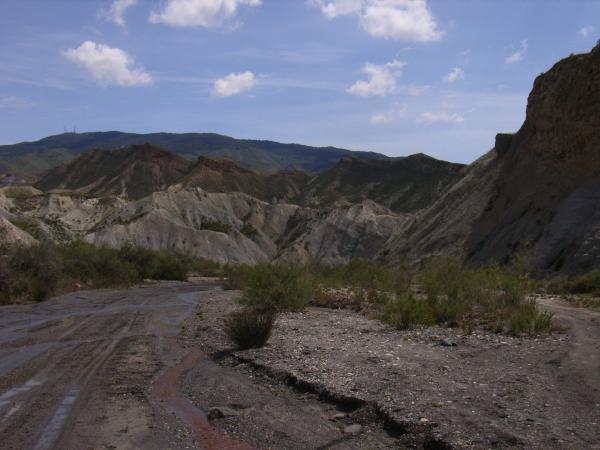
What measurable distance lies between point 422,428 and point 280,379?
3.99 m

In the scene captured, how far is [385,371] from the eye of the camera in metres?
11.2

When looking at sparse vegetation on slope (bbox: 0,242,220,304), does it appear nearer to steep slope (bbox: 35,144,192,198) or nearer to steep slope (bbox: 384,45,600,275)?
steep slope (bbox: 384,45,600,275)

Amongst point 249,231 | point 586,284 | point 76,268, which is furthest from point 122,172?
point 586,284

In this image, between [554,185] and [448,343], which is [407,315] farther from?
[554,185]

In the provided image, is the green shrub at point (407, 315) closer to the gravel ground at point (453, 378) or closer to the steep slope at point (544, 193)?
the gravel ground at point (453, 378)

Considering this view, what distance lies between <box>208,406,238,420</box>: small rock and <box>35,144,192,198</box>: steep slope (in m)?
152

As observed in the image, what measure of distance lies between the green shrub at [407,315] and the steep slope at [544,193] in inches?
597

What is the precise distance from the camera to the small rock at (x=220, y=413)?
9328 millimetres

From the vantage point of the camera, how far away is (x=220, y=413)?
9383 millimetres

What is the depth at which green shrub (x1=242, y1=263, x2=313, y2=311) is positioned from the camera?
22341 mm

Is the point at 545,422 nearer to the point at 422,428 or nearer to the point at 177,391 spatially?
the point at 422,428

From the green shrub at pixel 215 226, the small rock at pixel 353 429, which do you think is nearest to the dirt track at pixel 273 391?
the small rock at pixel 353 429

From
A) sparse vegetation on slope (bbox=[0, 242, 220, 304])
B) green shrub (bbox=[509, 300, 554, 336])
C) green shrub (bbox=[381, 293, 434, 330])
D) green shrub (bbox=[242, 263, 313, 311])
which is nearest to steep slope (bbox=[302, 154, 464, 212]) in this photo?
sparse vegetation on slope (bbox=[0, 242, 220, 304])

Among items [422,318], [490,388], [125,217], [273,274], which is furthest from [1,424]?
[125,217]
